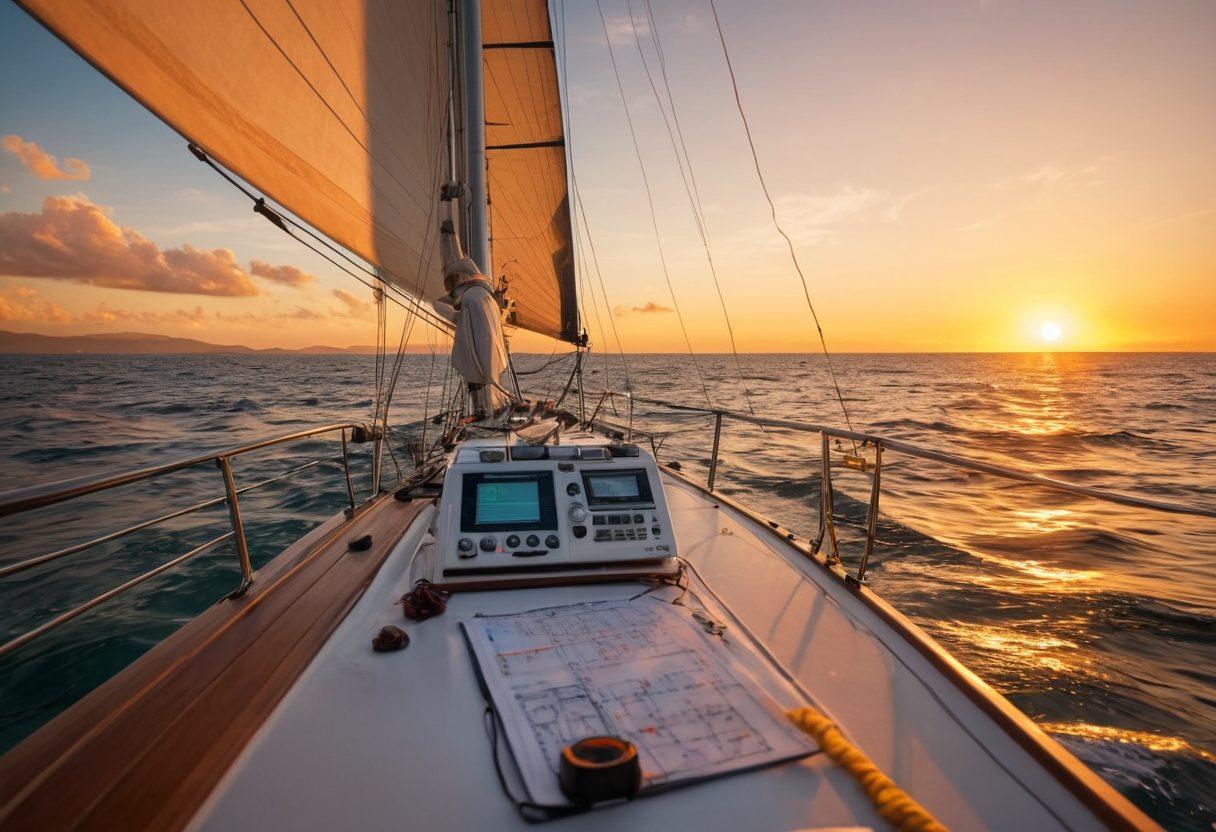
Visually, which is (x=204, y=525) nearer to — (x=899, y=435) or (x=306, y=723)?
(x=306, y=723)

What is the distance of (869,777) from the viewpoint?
100cm

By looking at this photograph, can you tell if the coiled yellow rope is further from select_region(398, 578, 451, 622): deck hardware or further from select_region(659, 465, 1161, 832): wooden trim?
select_region(398, 578, 451, 622): deck hardware

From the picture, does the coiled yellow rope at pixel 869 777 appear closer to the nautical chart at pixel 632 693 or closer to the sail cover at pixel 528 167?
the nautical chart at pixel 632 693

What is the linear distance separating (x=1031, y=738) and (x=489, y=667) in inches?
49.9

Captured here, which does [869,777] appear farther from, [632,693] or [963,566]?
[963,566]

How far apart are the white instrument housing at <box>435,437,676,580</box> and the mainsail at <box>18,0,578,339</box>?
1615mm

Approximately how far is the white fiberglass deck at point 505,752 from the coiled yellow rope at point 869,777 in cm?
3

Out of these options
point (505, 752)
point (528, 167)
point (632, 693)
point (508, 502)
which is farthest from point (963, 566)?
point (528, 167)

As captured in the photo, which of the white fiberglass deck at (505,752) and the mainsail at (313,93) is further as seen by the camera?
the mainsail at (313,93)

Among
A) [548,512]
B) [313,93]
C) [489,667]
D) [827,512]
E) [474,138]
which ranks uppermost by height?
[474,138]

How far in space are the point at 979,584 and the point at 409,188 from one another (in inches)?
234

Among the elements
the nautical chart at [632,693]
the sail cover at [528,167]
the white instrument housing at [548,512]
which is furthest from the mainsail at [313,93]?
the sail cover at [528,167]

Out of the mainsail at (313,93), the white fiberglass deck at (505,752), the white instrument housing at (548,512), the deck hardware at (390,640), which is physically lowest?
the white fiberglass deck at (505,752)

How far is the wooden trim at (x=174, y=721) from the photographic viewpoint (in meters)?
1.05
